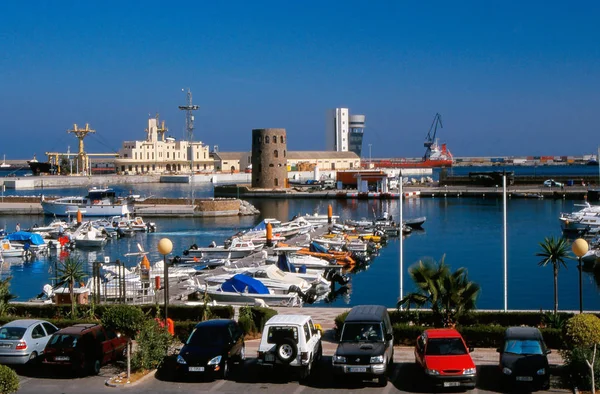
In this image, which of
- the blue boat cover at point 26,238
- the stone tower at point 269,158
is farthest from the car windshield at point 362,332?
the stone tower at point 269,158

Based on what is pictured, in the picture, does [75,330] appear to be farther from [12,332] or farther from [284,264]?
[284,264]

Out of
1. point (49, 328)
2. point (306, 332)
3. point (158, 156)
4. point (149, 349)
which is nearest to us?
point (306, 332)

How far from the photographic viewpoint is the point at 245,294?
22438mm

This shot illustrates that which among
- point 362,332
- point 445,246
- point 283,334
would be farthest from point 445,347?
point 445,246

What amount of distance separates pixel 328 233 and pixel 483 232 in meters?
11.5

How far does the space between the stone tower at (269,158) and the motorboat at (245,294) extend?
61.6 meters

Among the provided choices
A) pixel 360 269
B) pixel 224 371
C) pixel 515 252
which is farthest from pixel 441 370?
pixel 515 252

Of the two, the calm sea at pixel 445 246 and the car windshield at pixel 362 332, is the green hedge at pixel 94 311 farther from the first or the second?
the calm sea at pixel 445 246

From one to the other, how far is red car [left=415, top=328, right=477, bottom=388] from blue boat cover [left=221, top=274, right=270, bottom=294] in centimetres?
1231

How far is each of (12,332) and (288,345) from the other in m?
4.29

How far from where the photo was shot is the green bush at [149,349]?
11.2 metres

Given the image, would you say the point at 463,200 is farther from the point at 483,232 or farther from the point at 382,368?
the point at 382,368

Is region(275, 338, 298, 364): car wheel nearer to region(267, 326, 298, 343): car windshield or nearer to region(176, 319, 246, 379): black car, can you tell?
region(267, 326, 298, 343): car windshield

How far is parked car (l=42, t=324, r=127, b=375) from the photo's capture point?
35.5ft
